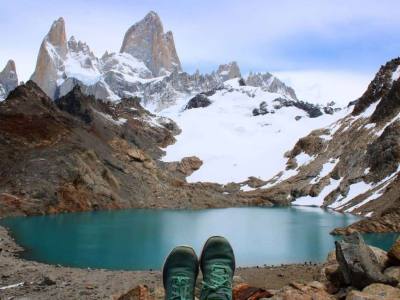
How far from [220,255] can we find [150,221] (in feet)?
203

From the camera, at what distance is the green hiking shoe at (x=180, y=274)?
10188 millimetres

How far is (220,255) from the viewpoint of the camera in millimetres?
11164

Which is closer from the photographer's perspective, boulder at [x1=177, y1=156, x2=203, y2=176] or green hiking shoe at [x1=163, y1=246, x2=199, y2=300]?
green hiking shoe at [x1=163, y1=246, x2=199, y2=300]

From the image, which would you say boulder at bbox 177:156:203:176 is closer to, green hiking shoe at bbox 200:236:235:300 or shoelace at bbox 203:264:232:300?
green hiking shoe at bbox 200:236:235:300

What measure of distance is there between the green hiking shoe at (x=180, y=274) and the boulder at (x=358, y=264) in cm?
642

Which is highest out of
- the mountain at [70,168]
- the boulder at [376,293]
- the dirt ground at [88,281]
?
the mountain at [70,168]

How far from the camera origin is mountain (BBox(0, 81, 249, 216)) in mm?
80812

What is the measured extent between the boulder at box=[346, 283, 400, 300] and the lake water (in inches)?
932

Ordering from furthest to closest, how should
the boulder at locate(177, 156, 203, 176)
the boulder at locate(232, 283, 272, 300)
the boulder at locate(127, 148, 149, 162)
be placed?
the boulder at locate(177, 156, 203, 176)
the boulder at locate(127, 148, 149, 162)
the boulder at locate(232, 283, 272, 300)

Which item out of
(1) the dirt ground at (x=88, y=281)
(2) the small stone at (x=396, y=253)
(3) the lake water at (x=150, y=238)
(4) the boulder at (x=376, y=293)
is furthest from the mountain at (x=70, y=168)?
(4) the boulder at (x=376, y=293)

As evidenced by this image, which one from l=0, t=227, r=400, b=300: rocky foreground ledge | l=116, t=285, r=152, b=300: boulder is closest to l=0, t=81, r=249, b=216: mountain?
l=0, t=227, r=400, b=300: rocky foreground ledge

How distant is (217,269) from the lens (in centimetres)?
A: 1077

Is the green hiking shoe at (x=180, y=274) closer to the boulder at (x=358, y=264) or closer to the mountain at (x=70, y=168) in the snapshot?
the boulder at (x=358, y=264)

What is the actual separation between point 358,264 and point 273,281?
10841mm
